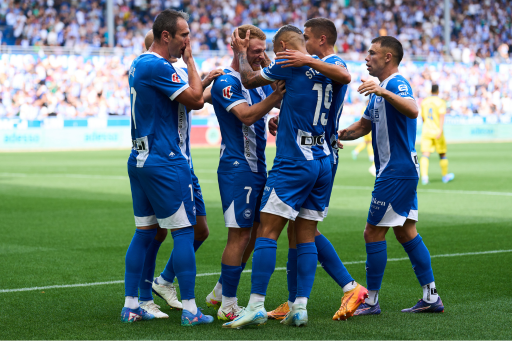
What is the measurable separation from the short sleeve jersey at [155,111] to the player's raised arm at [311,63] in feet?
2.24

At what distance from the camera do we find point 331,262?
16.1ft

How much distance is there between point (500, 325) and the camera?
443cm

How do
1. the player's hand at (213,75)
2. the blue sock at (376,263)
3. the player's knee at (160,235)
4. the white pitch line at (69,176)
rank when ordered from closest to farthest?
the player's hand at (213,75) < the blue sock at (376,263) < the player's knee at (160,235) < the white pitch line at (69,176)

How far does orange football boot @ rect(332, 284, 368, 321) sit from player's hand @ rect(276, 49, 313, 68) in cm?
159

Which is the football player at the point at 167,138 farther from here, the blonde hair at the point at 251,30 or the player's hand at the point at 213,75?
the blonde hair at the point at 251,30

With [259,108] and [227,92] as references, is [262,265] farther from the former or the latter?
[227,92]

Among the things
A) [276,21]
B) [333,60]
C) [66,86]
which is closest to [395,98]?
[333,60]

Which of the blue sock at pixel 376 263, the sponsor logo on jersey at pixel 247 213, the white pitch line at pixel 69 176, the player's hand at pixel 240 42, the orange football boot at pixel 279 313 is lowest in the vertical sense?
the white pitch line at pixel 69 176

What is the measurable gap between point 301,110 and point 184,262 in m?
1.29

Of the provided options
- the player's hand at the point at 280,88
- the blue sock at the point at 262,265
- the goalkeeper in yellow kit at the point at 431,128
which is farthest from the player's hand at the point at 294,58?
the goalkeeper in yellow kit at the point at 431,128

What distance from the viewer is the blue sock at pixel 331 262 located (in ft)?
16.0

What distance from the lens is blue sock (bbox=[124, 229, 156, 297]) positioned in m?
4.75

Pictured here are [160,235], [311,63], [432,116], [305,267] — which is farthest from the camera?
[432,116]

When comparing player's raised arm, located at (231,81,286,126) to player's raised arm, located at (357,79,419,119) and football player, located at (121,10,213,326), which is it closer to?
football player, located at (121,10,213,326)
